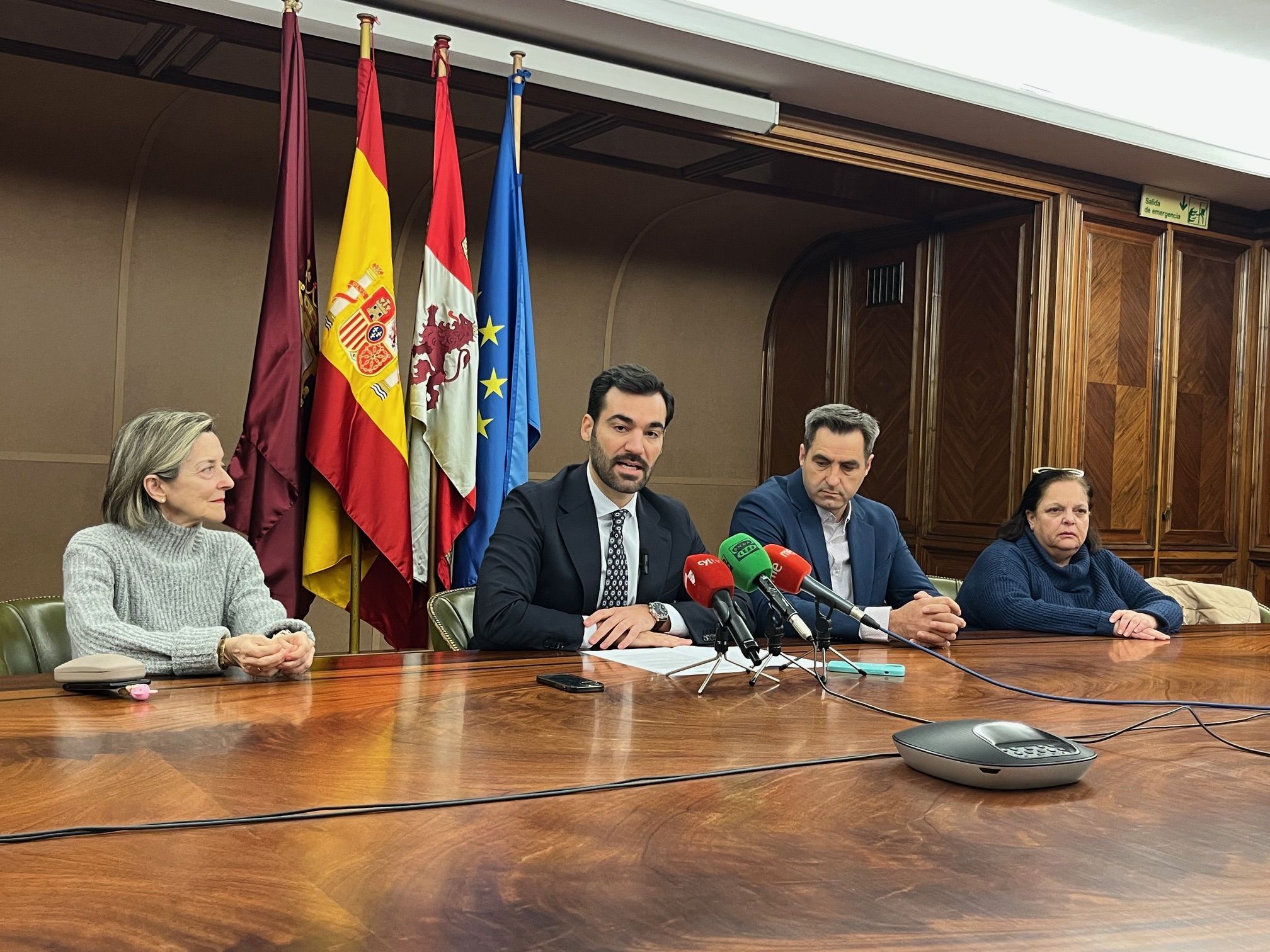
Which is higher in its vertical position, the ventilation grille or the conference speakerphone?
the ventilation grille

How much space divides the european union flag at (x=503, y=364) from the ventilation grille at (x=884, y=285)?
2.84m

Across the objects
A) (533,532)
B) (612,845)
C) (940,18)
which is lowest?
(612,845)

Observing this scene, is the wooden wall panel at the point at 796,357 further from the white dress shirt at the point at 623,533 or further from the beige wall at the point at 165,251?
the white dress shirt at the point at 623,533

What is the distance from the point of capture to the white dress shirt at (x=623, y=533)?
119 inches

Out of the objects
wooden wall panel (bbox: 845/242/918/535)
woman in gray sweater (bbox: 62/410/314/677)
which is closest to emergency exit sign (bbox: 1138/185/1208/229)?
wooden wall panel (bbox: 845/242/918/535)

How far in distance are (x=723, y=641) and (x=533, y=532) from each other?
95cm

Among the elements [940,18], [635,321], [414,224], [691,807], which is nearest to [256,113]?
[414,224]

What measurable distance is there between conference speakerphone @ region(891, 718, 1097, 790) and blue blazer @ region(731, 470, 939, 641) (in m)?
1.92

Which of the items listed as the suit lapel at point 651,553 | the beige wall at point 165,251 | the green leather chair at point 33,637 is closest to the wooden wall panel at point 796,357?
the beige wall at point 165,251

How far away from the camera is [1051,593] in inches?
143

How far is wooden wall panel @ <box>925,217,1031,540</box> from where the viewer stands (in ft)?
19.3

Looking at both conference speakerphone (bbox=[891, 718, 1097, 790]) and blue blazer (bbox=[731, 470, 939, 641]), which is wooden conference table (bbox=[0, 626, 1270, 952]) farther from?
blue blazer (bbox=[731, 470, 939, 641])

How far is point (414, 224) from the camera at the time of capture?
580cm

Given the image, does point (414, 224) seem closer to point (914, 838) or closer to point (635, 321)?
A: point (635, 321)
